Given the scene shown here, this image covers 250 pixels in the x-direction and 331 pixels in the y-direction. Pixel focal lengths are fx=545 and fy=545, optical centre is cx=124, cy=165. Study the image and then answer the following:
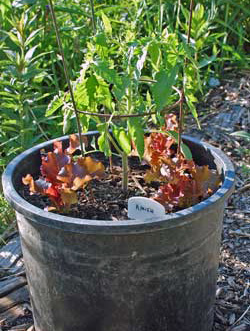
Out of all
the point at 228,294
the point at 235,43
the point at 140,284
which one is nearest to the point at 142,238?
the point at 140,284

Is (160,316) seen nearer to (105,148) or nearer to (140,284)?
(140,284)

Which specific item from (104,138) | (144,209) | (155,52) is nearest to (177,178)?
(144,209)

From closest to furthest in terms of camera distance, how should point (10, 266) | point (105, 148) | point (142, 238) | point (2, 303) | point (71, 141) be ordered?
point (142, 238), point (105, 148), point (71, 141), point (2, 303), point (10, 266)

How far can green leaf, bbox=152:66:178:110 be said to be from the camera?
1447mm

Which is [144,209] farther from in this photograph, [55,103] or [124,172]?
[55,103]

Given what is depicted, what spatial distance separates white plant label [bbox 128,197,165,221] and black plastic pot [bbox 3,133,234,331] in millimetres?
88

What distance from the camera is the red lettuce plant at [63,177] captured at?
1657mm

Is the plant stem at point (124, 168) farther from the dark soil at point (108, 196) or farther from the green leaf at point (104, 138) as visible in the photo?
the green leaf at point (104, 138)

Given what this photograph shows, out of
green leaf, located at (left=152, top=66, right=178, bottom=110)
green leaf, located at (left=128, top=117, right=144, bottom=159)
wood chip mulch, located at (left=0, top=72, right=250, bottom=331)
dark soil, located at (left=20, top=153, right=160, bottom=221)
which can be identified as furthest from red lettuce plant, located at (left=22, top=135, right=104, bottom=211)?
wood chip mulch, located at (left=0, top=72, right=250, bottom=331)

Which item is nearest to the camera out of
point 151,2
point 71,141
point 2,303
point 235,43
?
point 71,141

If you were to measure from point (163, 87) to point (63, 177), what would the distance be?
0.44 meters

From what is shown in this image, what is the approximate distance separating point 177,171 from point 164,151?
166mm

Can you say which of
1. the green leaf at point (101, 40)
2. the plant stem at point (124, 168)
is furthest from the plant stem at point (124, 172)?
the green leaf at point (101, 40)

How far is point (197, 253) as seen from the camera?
162cm
